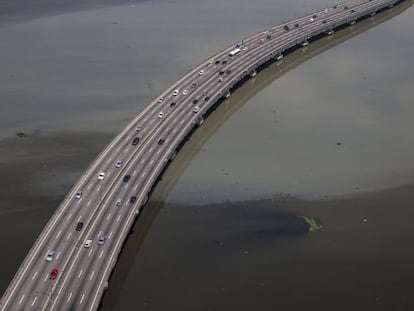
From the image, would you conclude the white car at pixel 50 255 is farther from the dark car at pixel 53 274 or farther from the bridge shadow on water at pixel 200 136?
the bridge shadow on water at pixel 200 136

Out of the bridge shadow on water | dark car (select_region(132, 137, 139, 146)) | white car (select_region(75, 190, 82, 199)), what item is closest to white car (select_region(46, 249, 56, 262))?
the bridge shadow on water

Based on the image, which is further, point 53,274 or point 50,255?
point 50,255

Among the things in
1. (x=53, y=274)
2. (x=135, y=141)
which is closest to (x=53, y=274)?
(x=53, y=274)

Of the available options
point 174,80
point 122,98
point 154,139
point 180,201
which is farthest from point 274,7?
point 180,201

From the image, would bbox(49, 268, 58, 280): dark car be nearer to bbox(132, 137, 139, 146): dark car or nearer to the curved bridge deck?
the curved bridge deck

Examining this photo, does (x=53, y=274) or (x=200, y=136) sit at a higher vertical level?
(x=200, y=136)

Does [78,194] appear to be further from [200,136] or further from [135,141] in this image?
[200,136]

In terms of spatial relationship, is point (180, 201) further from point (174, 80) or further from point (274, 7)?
A: point (274, 7)
